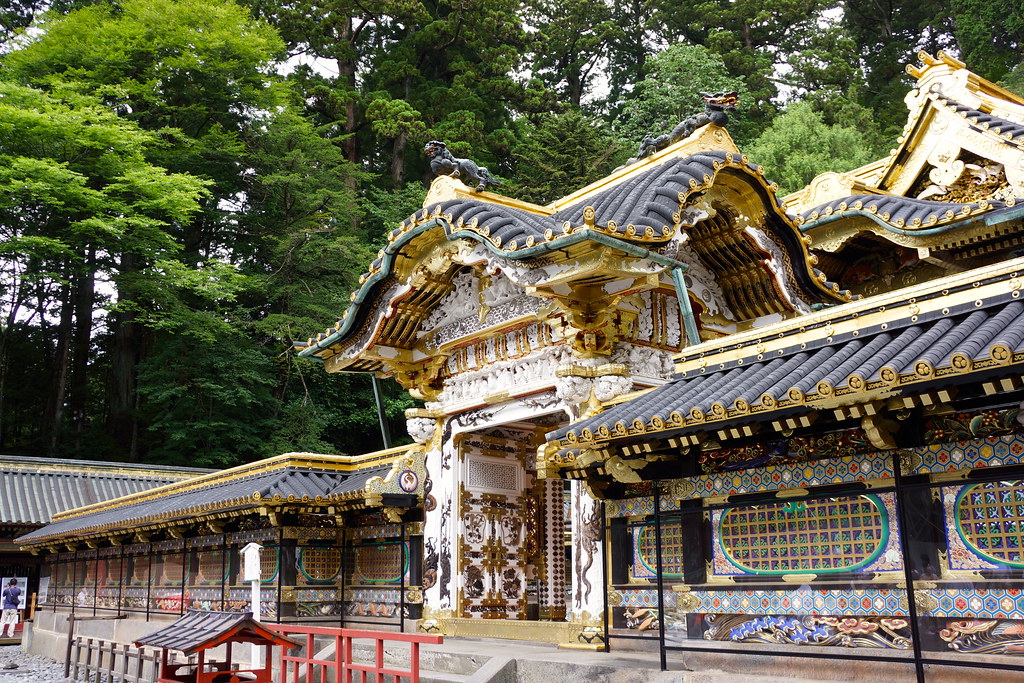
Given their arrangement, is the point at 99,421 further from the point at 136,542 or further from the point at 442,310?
the point at 442,310

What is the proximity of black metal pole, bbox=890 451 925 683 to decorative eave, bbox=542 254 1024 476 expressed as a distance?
77 cm

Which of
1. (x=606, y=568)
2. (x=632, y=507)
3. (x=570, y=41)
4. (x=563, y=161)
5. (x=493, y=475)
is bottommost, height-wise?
(x=606, y=568)

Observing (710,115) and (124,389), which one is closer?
(710,115)

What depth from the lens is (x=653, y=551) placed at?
925 cm

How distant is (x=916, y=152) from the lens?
1401 cm

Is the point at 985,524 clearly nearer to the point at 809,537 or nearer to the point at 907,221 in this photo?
the point at 809,537

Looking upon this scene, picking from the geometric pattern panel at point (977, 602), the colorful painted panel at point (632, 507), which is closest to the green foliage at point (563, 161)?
the colorful painted panel at point (632, 507)

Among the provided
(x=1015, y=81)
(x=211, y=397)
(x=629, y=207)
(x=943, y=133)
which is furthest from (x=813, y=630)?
(x=1015, y=81)

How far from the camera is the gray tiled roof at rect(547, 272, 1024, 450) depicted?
5.82 meters

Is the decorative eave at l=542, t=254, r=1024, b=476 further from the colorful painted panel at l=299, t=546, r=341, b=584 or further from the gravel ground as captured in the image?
the gravel ground

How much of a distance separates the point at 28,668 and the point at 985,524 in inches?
795

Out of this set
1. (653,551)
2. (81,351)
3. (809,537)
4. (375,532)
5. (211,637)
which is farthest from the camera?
(81,351)

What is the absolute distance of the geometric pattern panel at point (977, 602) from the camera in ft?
20.2

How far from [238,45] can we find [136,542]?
68.6 ft
